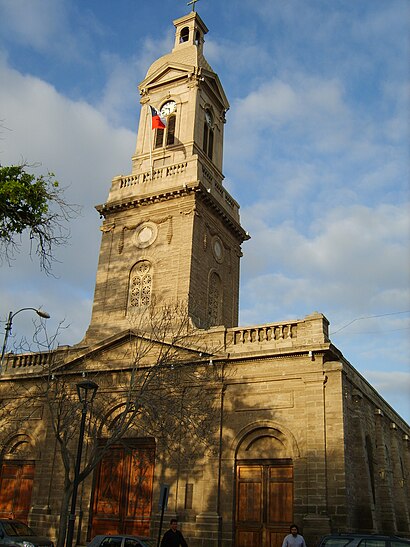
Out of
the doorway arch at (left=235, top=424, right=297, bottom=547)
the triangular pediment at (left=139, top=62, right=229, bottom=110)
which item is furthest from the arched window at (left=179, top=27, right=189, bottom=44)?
the doorway arch at (left=235, top=424, right=297, bottom=547)

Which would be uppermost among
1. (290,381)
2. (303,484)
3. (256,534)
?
(290,381)

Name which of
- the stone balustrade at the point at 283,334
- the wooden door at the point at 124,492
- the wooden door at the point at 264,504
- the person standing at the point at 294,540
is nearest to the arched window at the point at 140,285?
the stone balustrade at the point at 283,334

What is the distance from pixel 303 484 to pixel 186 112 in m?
20.1

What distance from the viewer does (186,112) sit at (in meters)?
31.1

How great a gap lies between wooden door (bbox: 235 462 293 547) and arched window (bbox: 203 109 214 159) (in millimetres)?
17868

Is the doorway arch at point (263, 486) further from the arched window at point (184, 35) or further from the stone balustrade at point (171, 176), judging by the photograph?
the arched window at point (184, 35)

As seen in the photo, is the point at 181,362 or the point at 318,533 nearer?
the point at 318,533

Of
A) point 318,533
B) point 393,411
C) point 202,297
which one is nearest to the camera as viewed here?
point 318,533

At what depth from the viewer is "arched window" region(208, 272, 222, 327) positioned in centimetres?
2772

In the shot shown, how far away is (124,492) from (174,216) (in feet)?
41.2

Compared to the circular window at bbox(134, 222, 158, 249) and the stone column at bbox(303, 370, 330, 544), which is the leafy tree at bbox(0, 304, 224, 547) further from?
the circular window at bbox(134, 222, 158, 249)

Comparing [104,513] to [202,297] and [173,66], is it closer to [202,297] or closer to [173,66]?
[202,297]

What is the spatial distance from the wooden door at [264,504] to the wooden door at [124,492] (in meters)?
3.79

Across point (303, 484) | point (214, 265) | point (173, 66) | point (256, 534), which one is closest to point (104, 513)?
point (256, 534)
